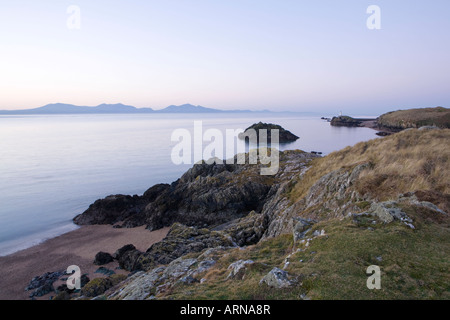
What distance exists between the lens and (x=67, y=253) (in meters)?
33.8


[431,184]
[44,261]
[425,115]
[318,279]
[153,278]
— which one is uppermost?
[425,115]

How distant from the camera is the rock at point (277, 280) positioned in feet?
31.9

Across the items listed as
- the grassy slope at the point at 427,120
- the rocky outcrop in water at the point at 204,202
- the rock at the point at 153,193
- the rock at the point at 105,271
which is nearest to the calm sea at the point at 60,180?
the rock at the point at 153,193

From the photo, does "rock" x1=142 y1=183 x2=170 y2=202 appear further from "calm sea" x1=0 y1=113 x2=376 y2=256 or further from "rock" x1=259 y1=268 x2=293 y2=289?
"rock" x1=259 y1=268 x2=293 y2=289

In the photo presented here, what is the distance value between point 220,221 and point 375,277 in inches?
1198

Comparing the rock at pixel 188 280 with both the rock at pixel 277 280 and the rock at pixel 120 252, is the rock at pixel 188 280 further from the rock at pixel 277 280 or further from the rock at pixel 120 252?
the rock at pixel 120 252

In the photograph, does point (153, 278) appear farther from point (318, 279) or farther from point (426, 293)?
point (426, 293)

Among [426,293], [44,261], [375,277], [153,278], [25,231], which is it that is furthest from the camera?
[25,231]

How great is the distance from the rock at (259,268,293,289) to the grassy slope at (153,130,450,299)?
0.25 meters

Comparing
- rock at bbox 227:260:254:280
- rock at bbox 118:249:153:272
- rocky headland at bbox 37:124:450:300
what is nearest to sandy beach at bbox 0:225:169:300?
rock at bbox 118:249:153:272

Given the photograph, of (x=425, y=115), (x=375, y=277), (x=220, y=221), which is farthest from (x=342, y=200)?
(x=425, y=115)

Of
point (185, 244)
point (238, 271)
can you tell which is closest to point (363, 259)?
point (238, 271)

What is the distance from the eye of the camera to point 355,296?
28.3 feet

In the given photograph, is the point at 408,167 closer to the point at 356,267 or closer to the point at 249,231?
the point at 356,267
